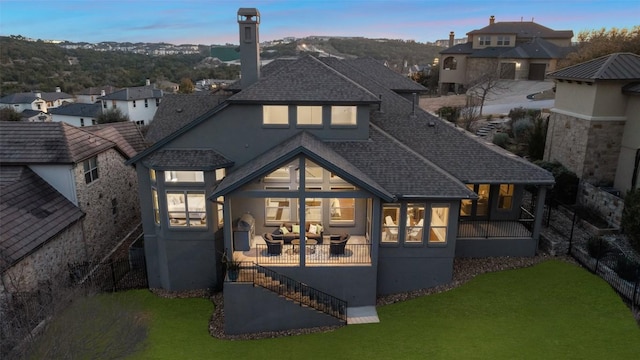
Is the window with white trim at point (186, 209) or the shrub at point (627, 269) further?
the window with white trim at point (186, 209)

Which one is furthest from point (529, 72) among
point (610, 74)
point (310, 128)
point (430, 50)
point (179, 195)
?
point (430, 50)

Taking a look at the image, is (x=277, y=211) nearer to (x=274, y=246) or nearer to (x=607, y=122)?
(x=274, y=246)

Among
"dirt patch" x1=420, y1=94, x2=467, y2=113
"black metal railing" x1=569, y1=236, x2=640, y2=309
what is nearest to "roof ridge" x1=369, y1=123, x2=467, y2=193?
"black metal railing" x1=569, y1=236, x2=640, y2=309

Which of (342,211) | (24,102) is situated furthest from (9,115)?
(342,211)

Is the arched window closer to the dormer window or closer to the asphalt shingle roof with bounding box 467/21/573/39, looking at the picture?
the asphalt shingle roof with bounding box 467/21/573/39

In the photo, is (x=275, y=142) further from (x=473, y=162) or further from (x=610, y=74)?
(x=610, y=74)

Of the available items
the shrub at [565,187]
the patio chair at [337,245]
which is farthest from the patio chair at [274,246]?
the shrub at [565,187]

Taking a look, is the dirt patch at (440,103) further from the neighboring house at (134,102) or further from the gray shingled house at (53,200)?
the neighboring house at (134,102)
